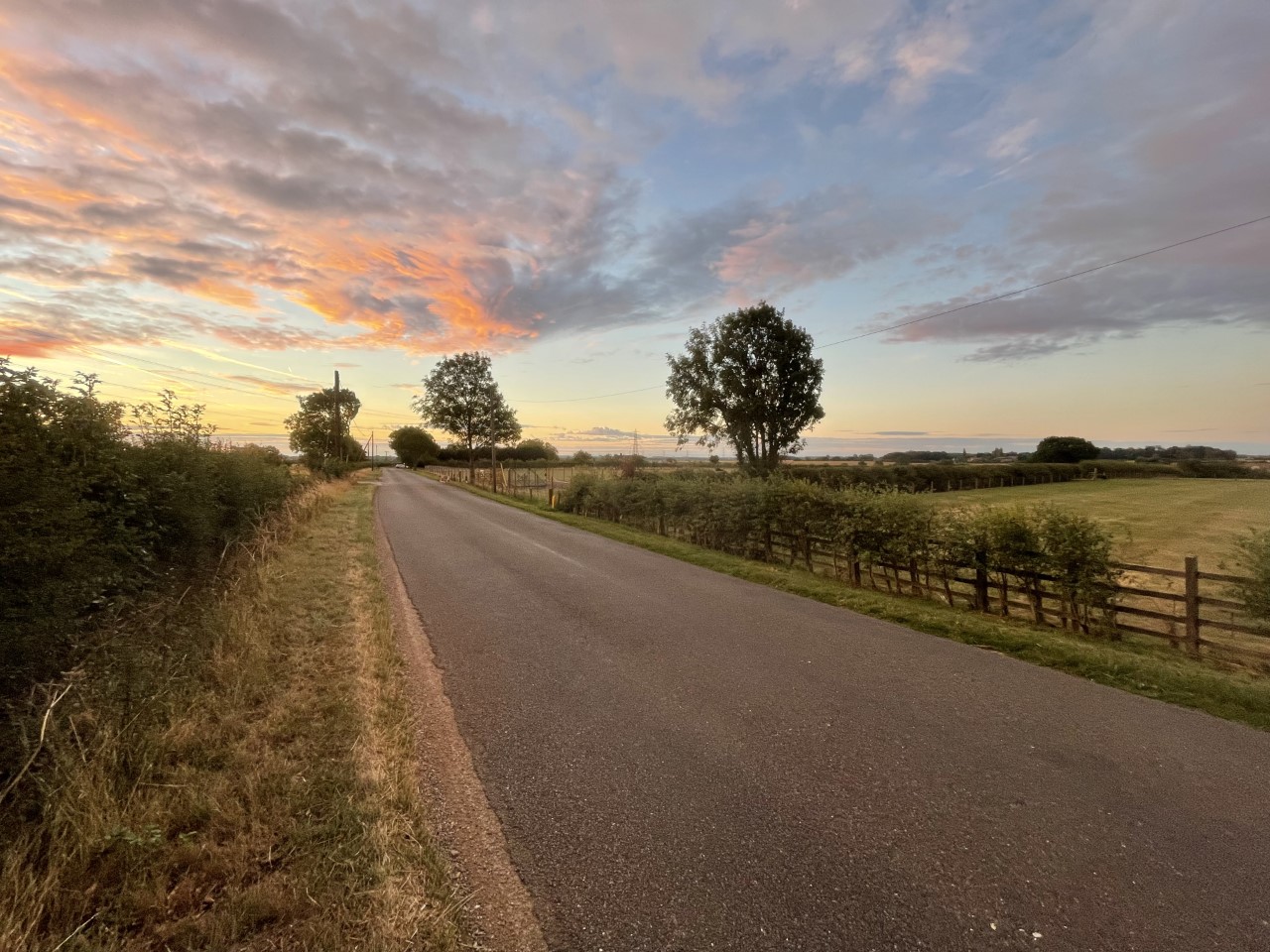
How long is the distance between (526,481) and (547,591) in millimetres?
31115

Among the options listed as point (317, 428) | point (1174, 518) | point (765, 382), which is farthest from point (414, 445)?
point (1174, 518)

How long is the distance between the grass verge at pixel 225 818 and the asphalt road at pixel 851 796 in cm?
58

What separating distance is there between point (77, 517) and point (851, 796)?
209 inches

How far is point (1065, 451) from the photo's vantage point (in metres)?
86.7

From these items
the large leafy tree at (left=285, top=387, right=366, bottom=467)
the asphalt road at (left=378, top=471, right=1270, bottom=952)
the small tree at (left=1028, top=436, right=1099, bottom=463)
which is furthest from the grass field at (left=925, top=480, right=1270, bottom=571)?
the large leafy tree at (left=285, top=387, right=366, bottom=467)

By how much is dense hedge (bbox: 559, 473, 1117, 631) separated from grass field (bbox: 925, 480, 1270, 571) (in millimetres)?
693

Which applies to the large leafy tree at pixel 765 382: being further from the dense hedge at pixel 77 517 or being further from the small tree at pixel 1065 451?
the small tree at pixel 1065 451

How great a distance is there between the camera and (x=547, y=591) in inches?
354

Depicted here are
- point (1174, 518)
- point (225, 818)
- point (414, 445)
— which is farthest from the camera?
point (414, 445)

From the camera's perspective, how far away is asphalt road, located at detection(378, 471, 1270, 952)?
2.51 metres

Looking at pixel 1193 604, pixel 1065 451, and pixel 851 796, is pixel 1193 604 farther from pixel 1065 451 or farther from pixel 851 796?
pixel 1065 451

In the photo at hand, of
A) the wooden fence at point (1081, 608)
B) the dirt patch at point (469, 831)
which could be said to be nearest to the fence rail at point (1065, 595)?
the wooden fence at point (1081, 608)

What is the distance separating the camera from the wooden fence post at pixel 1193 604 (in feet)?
22.6

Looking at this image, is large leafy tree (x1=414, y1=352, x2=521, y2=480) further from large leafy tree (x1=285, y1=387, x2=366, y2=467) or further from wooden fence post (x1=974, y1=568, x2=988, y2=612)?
wooden fence post (x1=974, y1=568, x2=988, y2=612)
